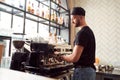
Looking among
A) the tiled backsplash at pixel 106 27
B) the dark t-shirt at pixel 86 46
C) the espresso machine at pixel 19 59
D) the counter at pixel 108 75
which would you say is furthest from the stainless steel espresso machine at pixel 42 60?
the tiled backsplash at pixel 106 27

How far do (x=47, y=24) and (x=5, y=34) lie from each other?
1251 mm

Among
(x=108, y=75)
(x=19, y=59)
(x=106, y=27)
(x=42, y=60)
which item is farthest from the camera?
(x=106, y=27)

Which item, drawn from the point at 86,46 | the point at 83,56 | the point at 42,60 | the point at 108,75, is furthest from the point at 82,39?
the point at 108,75

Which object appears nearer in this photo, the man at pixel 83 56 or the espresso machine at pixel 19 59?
the man at pixel 83 56

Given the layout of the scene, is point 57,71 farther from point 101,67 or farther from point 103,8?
point 103,8

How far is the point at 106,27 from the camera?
4094mm

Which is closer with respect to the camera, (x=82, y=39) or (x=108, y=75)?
(x=82, y=39)

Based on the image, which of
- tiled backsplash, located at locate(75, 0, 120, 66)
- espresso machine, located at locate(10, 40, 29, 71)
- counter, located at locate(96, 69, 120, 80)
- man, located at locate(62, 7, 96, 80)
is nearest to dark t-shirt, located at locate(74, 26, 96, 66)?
man, located at locate(62, 7, 96, 80)

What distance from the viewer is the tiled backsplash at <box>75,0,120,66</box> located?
13.0 feet

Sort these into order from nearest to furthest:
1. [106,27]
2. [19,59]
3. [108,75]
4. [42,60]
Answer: [42,60], [19,59], [108,75], [106,27]

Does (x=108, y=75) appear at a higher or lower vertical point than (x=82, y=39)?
lower

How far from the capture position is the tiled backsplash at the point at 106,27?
3.95m

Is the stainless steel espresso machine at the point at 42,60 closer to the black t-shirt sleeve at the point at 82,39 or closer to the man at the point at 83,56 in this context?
the man at the point at 83,56

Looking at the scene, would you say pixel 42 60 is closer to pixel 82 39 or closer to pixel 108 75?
pixel 82 39
